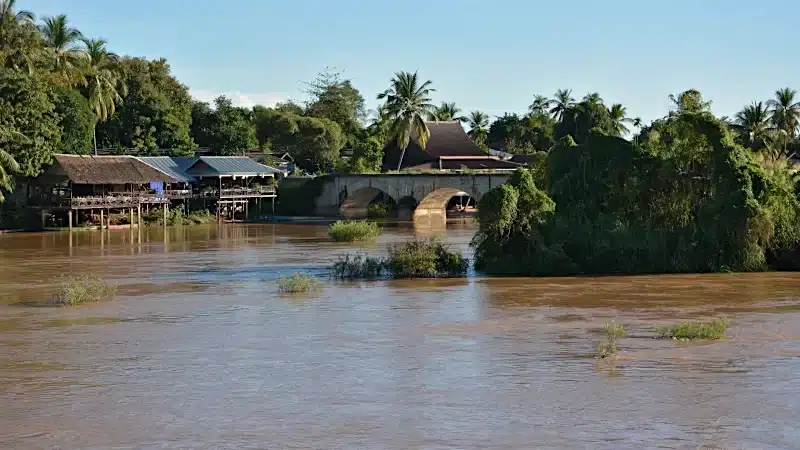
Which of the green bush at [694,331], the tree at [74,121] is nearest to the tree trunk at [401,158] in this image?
the tree at [74,121]

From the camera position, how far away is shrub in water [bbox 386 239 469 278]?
100.0 ft

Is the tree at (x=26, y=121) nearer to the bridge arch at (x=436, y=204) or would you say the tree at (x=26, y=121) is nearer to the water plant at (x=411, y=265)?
the bridge arch at (x=436, y=204)

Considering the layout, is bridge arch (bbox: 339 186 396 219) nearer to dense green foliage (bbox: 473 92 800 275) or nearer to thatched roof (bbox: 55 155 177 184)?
thatched roof (bbox: 55 155 177 184)

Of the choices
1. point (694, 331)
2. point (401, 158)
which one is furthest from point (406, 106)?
point (694, 331)

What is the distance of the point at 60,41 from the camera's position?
202 feet

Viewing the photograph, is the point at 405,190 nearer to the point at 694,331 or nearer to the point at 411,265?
the point at 411,265

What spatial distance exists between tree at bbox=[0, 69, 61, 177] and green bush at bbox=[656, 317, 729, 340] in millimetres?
37545

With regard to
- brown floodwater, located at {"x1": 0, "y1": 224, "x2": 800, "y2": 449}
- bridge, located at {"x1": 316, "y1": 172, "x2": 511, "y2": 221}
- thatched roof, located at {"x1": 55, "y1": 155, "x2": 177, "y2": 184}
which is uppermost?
thatched roof, located at {"x1": 55, "y1": 155, "x2": 177, "y2": 184}

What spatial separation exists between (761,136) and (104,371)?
5298 centimetres

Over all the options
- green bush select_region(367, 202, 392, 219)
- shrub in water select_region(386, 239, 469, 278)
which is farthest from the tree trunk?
shrub in water select_region(386, 239, 469, 278)

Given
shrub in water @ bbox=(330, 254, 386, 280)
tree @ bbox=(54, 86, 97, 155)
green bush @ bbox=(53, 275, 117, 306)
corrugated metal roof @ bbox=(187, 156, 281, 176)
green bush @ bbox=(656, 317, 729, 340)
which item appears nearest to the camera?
green bush @ bbox=(656, 317, 729, 340)

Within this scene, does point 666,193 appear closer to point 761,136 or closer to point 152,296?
point 152,296

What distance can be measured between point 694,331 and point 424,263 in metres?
12.1

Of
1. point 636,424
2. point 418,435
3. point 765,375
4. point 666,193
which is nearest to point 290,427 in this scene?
point 418,435
